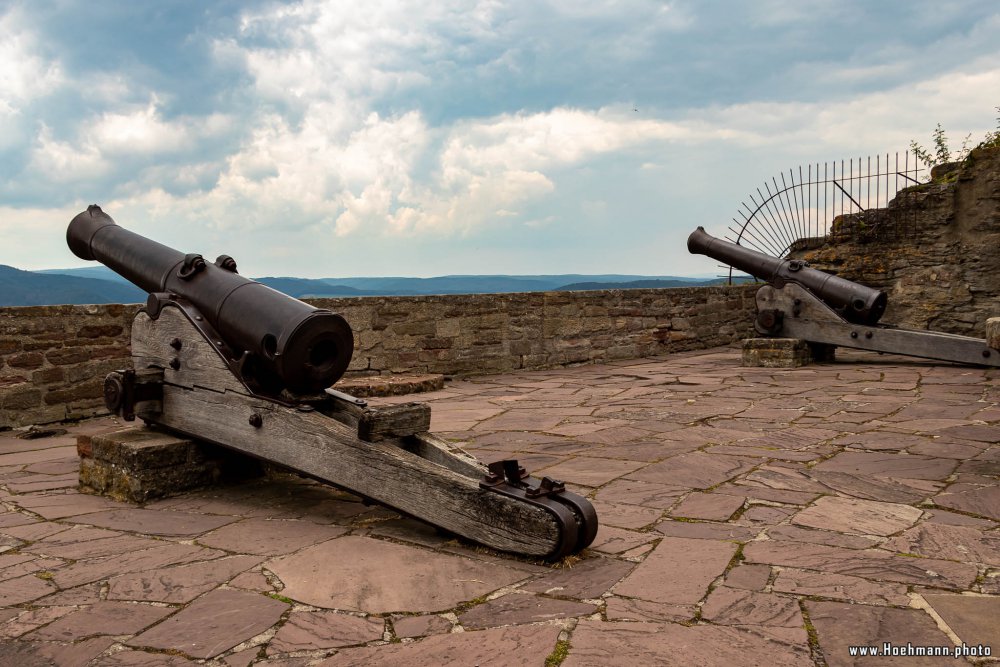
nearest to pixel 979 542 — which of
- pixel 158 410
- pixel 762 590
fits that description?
pixel 762 590

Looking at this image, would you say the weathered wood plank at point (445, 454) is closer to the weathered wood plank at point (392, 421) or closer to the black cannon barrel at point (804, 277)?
the weathered wood plank at point (392, 421)

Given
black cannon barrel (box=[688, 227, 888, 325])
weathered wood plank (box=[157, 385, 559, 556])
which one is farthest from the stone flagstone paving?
black cannon barrel (box=[688, 227, 888, 325])

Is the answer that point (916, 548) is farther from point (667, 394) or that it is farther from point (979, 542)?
point (667, 394)

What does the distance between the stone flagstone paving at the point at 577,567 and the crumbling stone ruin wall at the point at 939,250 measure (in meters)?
6.33

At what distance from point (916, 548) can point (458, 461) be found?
1800 millimetres

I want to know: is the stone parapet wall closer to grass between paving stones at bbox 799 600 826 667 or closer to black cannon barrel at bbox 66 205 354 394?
black cannon barrel at bbox 66 205 354 394

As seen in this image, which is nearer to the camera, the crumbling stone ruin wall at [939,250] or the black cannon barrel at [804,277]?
the black cannon barrel at [804,277]

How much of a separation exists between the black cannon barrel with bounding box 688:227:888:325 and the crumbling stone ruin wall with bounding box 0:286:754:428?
3.13 ft

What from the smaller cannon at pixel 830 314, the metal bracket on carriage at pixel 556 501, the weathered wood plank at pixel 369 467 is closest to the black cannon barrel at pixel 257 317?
the weathered wood plank at pixel 369 467

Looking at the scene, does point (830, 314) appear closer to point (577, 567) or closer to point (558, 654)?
point (577, 567)

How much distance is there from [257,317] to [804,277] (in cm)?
758

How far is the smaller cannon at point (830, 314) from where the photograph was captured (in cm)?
860

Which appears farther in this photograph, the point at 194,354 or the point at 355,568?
the point at 194,354

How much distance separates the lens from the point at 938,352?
854cm
